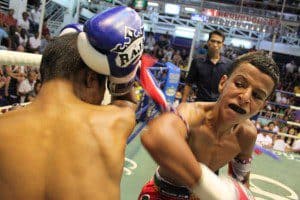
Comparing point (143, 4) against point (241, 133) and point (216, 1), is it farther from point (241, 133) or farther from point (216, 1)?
point (241, 133)

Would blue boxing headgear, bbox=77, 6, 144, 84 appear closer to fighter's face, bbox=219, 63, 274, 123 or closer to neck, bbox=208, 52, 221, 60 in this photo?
fighter's face, bbox=219, 63, 274, 123

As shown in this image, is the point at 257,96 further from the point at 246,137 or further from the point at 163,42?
the point at 163,42

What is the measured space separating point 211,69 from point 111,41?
8.86 feet

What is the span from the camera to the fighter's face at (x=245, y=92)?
154cm

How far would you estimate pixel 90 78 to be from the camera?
114cm

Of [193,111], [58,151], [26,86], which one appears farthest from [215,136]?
[26,86]

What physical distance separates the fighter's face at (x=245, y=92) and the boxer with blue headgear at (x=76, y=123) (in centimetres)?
51

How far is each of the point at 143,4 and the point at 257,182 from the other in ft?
27.0

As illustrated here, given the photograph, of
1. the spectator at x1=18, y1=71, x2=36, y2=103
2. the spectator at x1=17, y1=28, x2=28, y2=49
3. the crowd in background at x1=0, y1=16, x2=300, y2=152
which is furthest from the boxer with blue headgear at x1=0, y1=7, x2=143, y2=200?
the spectator at x1=17, y1=28, x2=28, y2=49

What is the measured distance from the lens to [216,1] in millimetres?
15836

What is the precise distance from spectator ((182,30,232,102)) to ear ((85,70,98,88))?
2.61m

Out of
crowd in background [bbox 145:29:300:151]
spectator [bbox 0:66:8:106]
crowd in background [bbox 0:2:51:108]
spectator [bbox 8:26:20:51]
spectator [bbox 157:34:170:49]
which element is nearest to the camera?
spectator [bbox 0:66:8:106]

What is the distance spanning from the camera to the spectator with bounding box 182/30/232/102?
3.67 meters

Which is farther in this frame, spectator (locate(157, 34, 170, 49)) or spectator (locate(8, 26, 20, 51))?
spectator (locate(157, 34, 170, 49))
